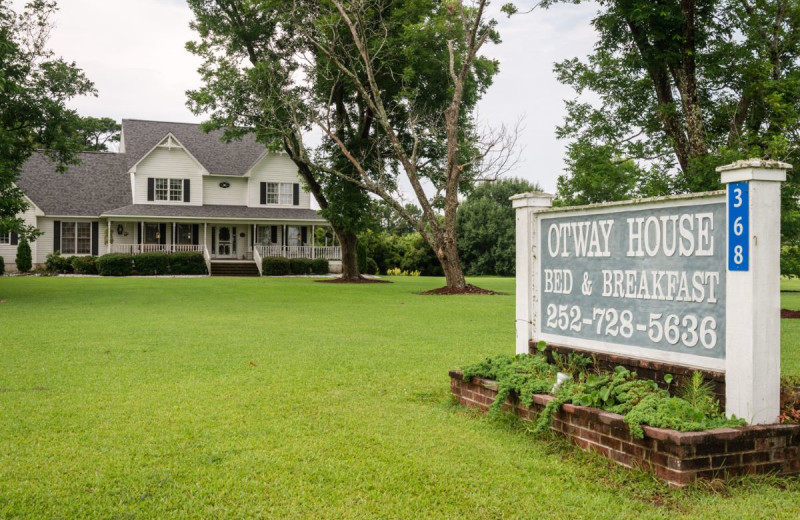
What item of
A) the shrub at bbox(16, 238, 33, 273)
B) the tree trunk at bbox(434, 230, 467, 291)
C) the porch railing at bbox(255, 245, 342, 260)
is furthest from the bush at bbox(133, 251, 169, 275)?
the tree trunk at bbox(434, 230, 467, 291)

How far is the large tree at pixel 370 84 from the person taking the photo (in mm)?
24000

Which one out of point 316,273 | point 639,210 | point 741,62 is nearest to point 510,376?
point 639,210

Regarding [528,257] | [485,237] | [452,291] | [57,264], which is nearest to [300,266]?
[57,264]

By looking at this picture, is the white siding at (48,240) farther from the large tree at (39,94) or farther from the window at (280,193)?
the large tree at (39,94)

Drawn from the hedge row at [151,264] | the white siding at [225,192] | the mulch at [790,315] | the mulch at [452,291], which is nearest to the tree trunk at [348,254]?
the hedge row at [151,264]

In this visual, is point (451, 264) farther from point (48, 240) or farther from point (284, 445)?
point (48, 240)

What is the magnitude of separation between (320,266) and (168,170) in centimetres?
1015

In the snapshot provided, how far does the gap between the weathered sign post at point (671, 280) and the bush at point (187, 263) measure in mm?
30842

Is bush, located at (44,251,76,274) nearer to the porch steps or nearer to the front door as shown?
the porch steps

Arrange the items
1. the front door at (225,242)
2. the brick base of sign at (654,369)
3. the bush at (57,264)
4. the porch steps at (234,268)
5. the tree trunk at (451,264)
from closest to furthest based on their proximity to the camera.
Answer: the brick base of sign at (654,369) < the tree trunk at (451,264) < the bush at (57,264) < the porch steps at (234,268) < the front door at (225,242)

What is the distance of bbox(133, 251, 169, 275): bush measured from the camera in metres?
34.1

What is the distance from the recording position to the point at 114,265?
3347cm

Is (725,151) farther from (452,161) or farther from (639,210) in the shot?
(639,210)

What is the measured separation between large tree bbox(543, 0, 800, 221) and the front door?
77.9ft
